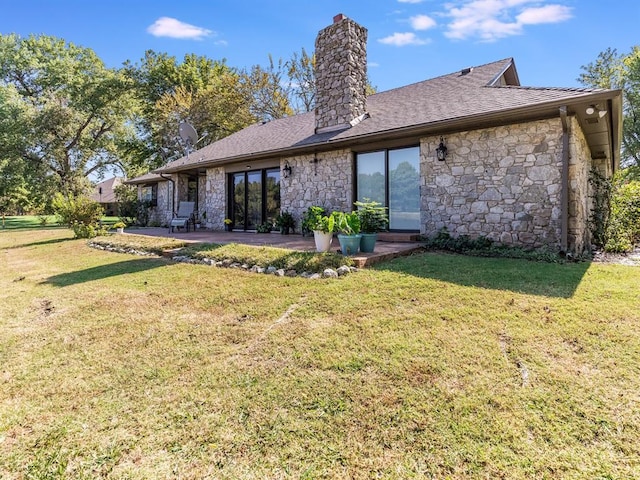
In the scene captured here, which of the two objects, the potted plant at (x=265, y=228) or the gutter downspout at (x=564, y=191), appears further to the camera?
the potted plant at (x=265, y=228)

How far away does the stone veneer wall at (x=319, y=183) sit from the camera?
Result: 9.06m

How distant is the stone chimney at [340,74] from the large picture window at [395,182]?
1589mm

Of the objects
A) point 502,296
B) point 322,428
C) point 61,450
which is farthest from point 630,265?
point 61,450

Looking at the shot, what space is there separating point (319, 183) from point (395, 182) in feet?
7.23

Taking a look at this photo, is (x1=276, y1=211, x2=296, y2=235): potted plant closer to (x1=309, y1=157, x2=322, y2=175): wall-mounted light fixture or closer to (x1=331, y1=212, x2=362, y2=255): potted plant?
(x1=309, y1=157, x2=322, y2=175): wall-mounted light fixture

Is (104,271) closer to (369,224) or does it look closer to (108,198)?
(369,224)

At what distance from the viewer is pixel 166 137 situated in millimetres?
22750

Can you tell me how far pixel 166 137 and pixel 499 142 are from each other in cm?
2152

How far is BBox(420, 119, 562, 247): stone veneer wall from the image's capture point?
20.5 feet

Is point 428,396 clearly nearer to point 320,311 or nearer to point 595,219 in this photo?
point 320,311

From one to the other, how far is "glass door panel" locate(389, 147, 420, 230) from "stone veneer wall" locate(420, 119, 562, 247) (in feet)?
1.08

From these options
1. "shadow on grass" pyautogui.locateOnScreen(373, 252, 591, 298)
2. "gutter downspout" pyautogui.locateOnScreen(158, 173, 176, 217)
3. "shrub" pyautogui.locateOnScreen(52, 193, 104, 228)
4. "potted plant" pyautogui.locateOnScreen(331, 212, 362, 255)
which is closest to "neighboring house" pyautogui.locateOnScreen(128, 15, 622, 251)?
"shadow on grass" pyautogui.locateOnScreen(373, 252, 591, 298)

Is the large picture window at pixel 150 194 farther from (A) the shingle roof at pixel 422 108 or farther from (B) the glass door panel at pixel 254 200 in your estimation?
A: (B) the glass door panel at pixel 254 200

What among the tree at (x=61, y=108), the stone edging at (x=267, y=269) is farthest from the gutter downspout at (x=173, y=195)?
the tree at (x=61, y=108)
